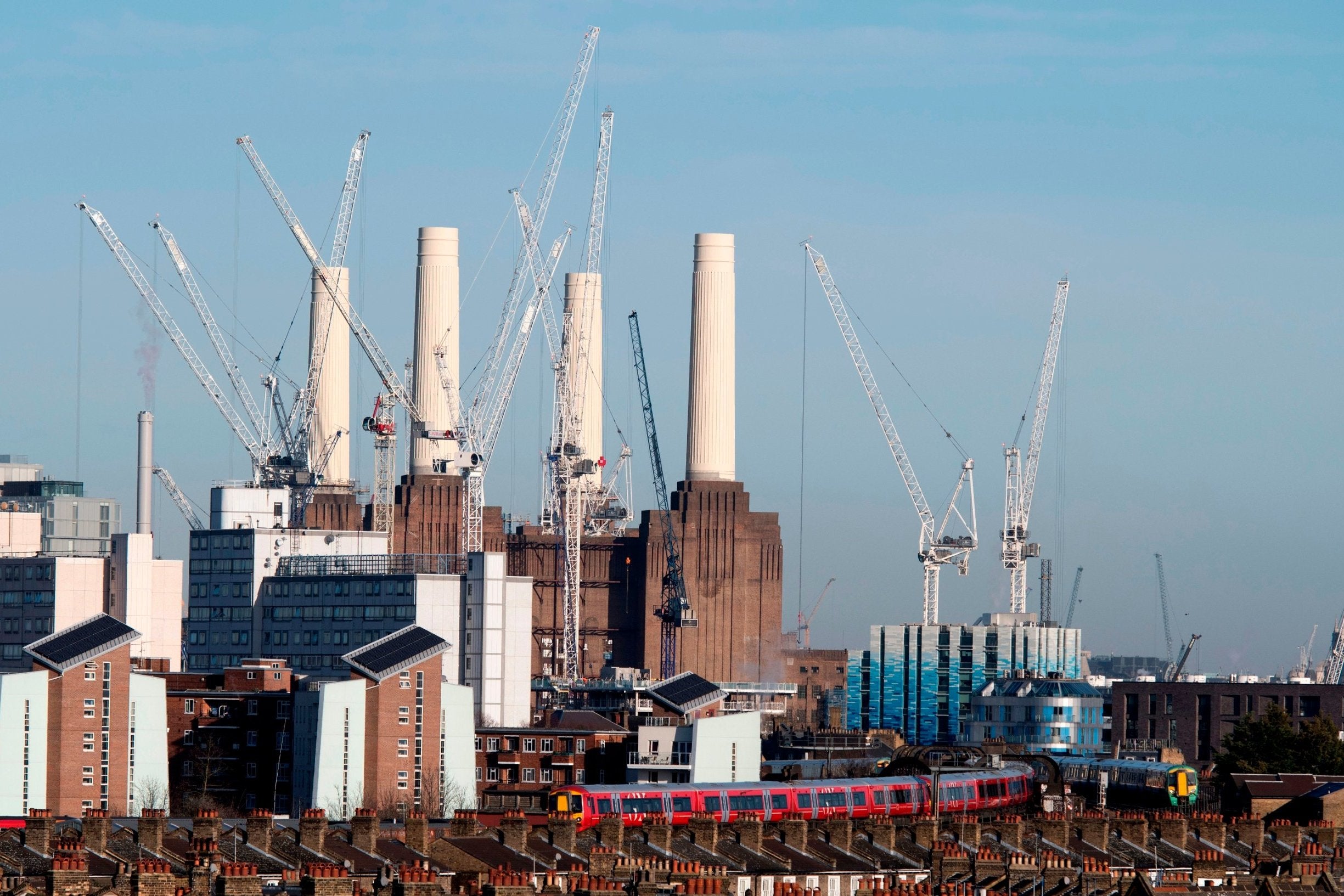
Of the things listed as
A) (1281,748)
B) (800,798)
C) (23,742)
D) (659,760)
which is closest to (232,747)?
(23,742)

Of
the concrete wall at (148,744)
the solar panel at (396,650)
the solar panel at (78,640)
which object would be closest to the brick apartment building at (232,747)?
the concrete wall at (148,744)

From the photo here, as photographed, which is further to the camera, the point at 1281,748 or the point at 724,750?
the point at 1281,748

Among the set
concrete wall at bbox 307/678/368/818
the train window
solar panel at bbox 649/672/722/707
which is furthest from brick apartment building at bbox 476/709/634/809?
the train window

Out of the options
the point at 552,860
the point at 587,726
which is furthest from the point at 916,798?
the point at 587,726

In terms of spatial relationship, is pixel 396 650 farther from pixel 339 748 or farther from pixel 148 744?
pixel 148 744

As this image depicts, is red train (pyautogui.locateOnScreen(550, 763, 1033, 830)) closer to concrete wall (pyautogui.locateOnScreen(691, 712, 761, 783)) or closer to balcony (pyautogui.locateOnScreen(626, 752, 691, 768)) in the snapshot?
concrete wall (pyautogui.locateOnScreen(691, 712, 761, 783))

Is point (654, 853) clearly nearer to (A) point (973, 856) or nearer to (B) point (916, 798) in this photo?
(A) point (973, 856)

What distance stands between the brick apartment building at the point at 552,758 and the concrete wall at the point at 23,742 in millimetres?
27857

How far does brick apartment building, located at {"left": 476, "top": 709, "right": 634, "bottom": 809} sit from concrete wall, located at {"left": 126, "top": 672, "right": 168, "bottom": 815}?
20.1 m

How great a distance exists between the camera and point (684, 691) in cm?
17025

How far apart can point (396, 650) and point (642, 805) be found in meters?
58.4

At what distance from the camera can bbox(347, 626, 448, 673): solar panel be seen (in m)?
152

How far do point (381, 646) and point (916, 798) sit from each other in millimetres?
54062

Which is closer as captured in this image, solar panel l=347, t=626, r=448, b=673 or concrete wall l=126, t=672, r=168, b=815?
concrete wall l=126, t=672, r=168, b=815
